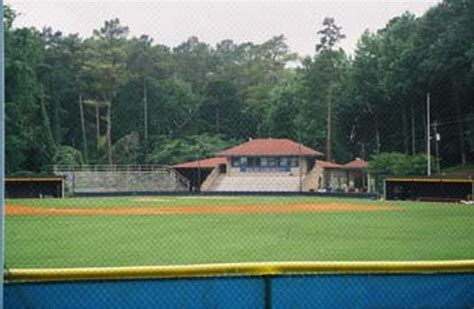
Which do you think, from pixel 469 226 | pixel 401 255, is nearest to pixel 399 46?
pixel 401 255

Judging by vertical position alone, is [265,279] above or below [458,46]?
below

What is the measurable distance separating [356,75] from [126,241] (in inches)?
312

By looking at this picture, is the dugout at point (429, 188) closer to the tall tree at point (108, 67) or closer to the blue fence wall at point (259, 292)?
the tall tree at point (108, 67)

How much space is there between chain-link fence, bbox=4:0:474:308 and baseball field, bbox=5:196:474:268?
0.28 feet

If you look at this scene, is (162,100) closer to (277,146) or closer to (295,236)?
(277,146)

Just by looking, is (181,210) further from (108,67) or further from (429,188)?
(108,67)

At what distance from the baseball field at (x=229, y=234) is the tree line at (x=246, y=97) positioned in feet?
7.07

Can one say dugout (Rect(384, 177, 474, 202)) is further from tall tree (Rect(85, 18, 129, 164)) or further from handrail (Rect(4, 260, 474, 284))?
handrail (Rect(4, 260, 474, 284))

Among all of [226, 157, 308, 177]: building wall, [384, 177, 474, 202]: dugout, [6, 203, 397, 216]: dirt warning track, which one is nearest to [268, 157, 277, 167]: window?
[226, 157, 308, 177]: building wall

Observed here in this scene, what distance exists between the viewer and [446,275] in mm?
5855

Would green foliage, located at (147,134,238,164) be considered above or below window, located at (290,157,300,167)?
above

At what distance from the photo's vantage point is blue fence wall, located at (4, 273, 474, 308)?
17.5 ft

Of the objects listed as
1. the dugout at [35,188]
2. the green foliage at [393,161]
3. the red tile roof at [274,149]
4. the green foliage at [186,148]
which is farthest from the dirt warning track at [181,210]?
the green foliage at [186,148]

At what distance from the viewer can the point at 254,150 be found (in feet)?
38.1
